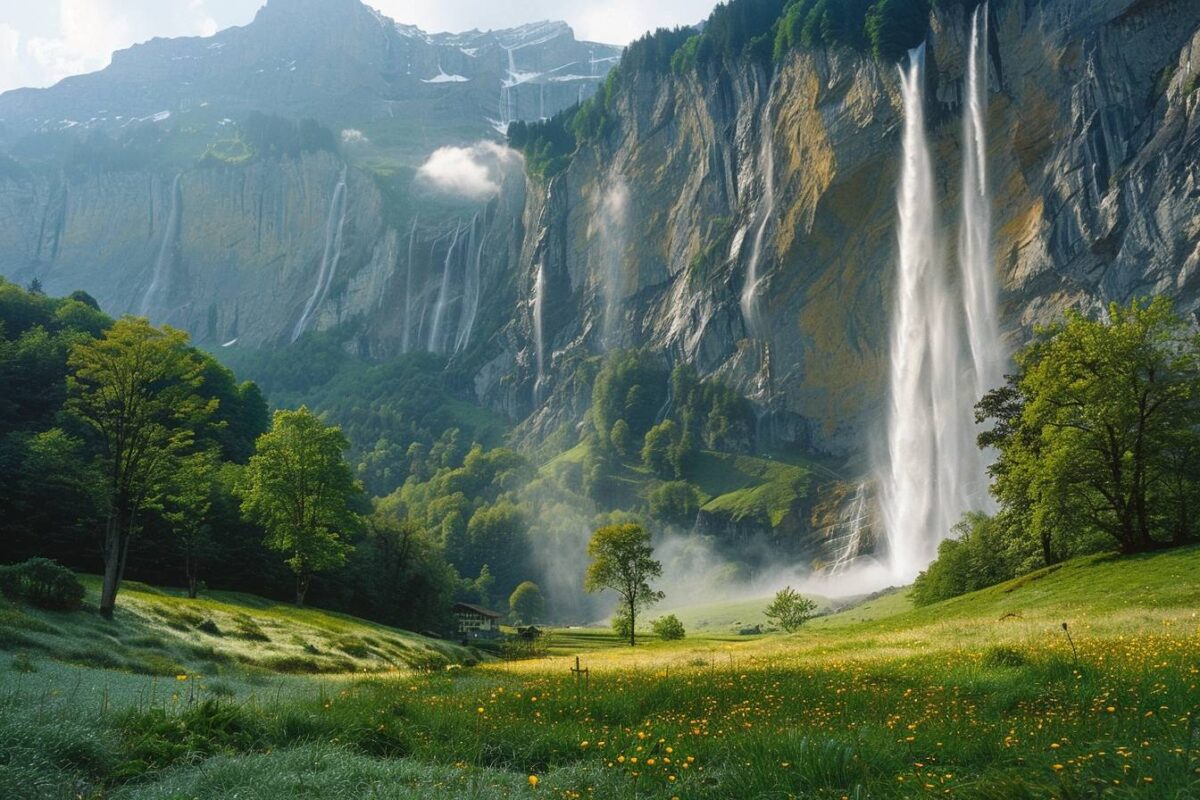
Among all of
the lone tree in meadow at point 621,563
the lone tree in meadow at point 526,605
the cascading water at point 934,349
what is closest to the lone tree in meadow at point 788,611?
the lone tree in meadow at point 621,563

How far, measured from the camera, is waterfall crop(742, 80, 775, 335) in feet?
540

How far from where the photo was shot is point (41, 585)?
2788 cm

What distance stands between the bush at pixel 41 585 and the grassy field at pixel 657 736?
43.0 ft

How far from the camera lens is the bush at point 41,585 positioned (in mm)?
27109

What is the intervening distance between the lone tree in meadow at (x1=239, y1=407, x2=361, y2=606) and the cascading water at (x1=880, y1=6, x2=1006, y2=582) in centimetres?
9644

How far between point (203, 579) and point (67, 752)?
65233 mm

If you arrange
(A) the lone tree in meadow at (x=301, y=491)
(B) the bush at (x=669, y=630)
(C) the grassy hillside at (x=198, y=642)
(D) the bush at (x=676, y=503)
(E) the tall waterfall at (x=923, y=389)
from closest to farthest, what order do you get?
1. (C) the grassy hillside at (x=198, y=642)
2. (A) the lone tree in meadow at (x=301, y=491)
3. (B) the bush at (x=669, y=630)
4. (E) the tall waterfall at (x=923, y=389)
5. (D) the bush at (x=676, y=503)

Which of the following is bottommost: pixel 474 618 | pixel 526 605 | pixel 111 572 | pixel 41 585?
pixel 474 618

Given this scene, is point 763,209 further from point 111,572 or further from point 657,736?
point 657,736

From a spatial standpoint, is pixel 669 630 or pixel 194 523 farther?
pixel 669 630

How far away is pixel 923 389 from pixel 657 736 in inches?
5283

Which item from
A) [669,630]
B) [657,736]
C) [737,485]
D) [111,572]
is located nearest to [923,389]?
[737,485]

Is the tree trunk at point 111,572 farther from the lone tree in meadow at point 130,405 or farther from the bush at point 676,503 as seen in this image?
the bush at point 676,503

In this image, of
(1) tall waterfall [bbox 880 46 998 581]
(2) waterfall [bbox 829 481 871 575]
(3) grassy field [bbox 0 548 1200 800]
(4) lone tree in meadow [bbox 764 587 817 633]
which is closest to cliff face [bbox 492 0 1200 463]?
(1) tall waterfall [bbox 880 46 998 581]
